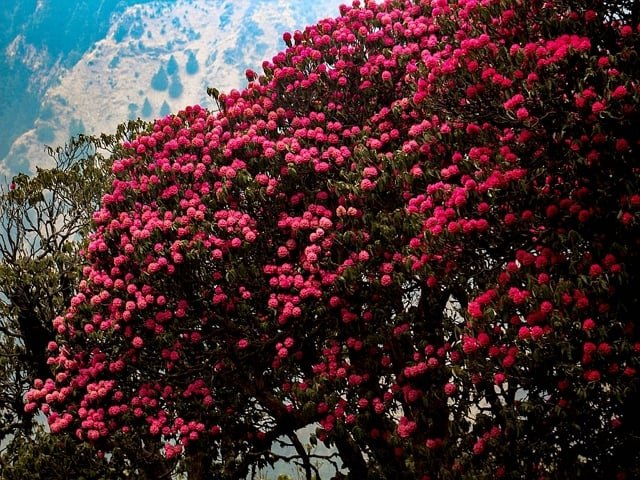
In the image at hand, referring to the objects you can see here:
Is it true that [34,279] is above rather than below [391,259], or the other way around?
above

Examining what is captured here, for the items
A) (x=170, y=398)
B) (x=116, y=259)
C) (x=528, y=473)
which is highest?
(x=116, y=259)

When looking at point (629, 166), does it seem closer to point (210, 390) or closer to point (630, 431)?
point (630, 431)

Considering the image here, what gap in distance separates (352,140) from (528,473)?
5.47 m

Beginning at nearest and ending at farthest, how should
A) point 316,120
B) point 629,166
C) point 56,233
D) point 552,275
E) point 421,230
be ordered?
point 629,166, point 552,275, point 421,230, point 316,120, point 56,233

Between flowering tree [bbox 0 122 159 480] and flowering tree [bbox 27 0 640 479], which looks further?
flowering tree [bbox 0 122 159 480]

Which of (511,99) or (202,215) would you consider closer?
(511,99)

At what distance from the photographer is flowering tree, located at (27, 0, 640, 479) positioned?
320 inches

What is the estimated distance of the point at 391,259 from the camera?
1051cm

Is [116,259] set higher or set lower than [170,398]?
higher

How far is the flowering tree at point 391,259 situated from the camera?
26.7 ft

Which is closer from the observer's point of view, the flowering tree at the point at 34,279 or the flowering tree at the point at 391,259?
the flowering tree at the point at 391,259

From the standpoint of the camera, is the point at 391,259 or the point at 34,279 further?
the point at 34,279

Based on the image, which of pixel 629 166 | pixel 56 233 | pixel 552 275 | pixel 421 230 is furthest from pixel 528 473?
pixel 56 233

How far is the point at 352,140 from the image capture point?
1148cm
